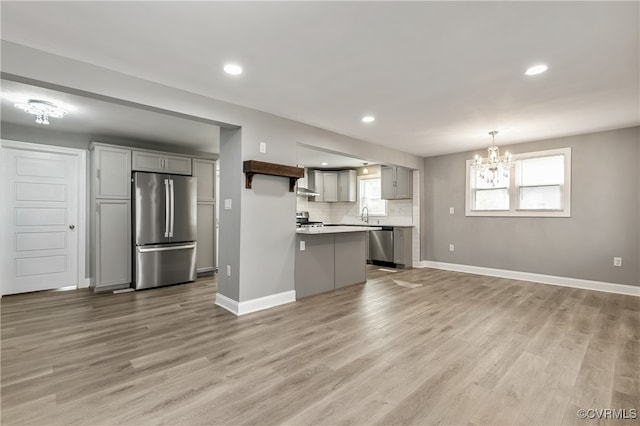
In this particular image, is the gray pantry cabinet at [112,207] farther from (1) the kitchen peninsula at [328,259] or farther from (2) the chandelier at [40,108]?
(1) the kitchen peninsula at [328,259]

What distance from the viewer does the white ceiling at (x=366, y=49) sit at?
6.22 feet

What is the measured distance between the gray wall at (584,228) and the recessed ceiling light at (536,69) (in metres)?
3.02

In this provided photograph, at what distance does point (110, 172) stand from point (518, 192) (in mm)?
6773

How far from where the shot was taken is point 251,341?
2713mm

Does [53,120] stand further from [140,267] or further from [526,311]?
[526,311]

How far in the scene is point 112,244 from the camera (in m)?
4.61

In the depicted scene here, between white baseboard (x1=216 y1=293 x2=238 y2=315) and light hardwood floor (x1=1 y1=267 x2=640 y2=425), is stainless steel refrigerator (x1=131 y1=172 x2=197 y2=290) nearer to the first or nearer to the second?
light hardwood floor (x1=1 y1=267 x2=640 y2=425)

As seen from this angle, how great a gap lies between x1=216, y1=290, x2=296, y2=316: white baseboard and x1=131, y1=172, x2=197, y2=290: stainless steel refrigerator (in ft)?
5.19

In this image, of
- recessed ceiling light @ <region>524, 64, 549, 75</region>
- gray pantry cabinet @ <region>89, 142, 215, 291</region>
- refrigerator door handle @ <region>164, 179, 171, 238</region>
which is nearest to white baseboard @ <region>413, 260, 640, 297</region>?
recessed ceiling light @ <region>524, 64, 549, 75</region>

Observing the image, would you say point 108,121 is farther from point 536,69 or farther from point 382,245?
point 382,245

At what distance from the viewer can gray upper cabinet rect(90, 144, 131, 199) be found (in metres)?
4.50

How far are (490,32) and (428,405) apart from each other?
2.48 m
